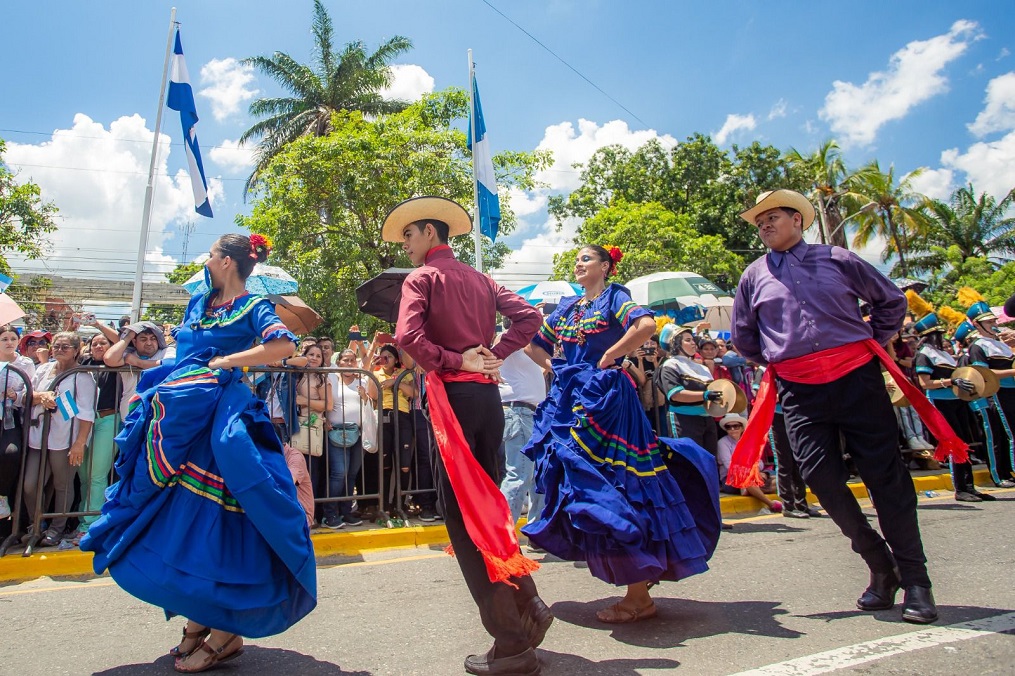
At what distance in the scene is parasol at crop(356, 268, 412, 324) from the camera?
7.36m

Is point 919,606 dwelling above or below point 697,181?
below

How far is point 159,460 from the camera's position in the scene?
123 inches

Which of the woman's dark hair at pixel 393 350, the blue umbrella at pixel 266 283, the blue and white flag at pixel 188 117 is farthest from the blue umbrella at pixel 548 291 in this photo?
the blue and white flag at pixel 188 117

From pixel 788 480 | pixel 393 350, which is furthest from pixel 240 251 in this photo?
pixel 788 480

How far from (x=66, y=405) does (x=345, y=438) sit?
2.42 meters

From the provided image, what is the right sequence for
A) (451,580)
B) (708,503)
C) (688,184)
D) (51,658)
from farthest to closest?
(688,184)
(451,580)
(708,503)
(51,658)

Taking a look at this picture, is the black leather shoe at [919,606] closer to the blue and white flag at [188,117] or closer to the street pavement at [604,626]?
the street pavement at [604,626]

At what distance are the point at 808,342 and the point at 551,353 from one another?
1.50m

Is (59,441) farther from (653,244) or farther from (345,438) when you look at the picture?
(653,244)

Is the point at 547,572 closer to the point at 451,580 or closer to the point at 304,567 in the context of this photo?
the point at 451,580

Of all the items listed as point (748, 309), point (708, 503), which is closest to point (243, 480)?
point (708, 503)

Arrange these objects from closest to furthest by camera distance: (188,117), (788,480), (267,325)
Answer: (267,325), (788,480), (188,117)

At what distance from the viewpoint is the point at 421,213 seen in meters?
3.45

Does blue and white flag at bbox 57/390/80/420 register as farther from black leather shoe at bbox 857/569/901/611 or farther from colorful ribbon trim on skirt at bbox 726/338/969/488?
black leather shoe at bbox 857/569/901/611
